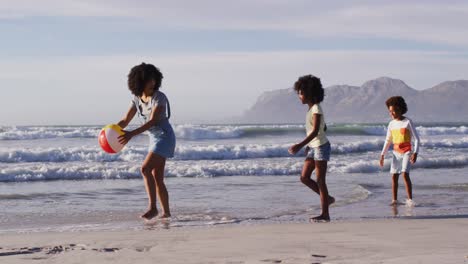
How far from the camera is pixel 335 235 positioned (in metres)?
6.02

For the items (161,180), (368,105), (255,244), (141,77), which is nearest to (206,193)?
(161,180)

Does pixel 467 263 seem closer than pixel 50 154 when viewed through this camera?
Yes

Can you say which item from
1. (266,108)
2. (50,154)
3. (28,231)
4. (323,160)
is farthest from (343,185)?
(266,108)

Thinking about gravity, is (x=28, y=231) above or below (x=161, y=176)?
below

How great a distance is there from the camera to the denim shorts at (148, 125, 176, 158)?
7.55 meters

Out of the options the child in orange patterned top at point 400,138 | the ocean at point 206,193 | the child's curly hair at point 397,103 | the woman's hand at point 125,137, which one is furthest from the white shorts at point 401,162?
the woman's hand at point 125,137

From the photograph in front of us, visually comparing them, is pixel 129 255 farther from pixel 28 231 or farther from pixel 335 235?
pixel 28 231

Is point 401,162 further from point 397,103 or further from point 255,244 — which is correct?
point 255,244

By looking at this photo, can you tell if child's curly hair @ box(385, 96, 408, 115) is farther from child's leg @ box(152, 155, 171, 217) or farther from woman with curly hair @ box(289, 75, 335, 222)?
child's leg @ box(152, 155, 171, 217)

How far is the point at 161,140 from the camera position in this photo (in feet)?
24.9

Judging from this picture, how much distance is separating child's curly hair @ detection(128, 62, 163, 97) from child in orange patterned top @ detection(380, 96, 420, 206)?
10.5 feet

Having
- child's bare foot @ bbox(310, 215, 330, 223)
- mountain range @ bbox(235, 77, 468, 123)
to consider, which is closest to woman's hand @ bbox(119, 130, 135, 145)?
child's bare foot @ bbox(310, 215, 330, 223)

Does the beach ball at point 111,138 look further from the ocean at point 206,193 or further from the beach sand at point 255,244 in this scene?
the beach sand at point 255,244

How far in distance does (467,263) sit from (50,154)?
17.0m
